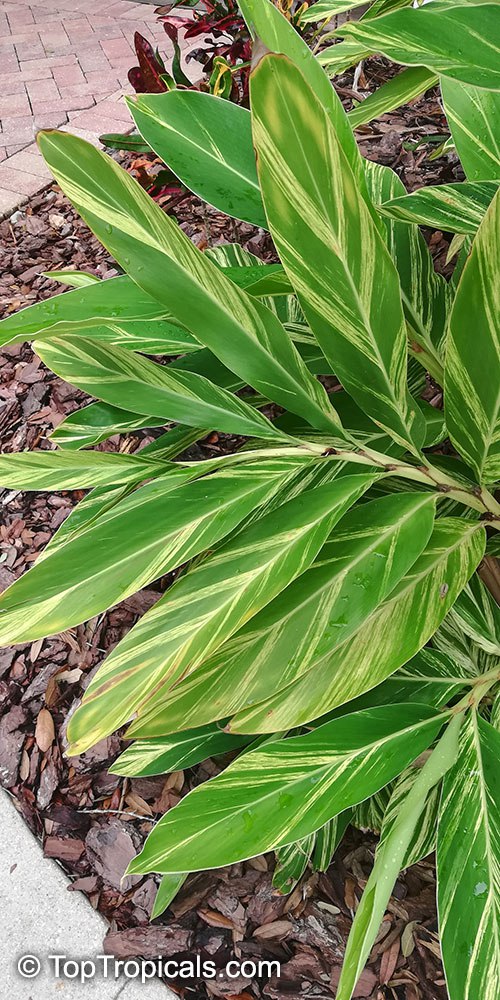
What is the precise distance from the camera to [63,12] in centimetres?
386

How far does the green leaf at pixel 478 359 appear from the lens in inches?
22.5

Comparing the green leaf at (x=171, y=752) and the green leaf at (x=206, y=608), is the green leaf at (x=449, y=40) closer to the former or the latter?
the green leaf at (x=206, y=608)

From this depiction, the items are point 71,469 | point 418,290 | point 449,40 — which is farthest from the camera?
point 418,290

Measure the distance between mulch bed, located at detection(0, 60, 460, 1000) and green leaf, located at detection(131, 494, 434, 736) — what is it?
1.38ft

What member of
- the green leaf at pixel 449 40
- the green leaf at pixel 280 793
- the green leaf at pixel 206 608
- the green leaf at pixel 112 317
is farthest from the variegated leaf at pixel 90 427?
the green leaf at pixel 449 40

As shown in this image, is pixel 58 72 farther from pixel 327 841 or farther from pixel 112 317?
pixel 327 841

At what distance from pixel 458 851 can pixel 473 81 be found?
65cm

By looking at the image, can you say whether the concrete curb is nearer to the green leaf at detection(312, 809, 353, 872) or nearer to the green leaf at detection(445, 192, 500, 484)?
the green leaf at detection(312, 809, 353, 872)

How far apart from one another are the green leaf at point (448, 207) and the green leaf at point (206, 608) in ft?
0.94

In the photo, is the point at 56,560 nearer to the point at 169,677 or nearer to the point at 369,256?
the point at 169,677

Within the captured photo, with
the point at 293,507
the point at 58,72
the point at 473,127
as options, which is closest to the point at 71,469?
the point at 293,507

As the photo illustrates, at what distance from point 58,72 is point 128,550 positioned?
3363 millimetres

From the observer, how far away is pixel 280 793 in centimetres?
68

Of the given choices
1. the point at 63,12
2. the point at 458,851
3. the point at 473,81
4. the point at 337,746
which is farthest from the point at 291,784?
the point at 63,12
